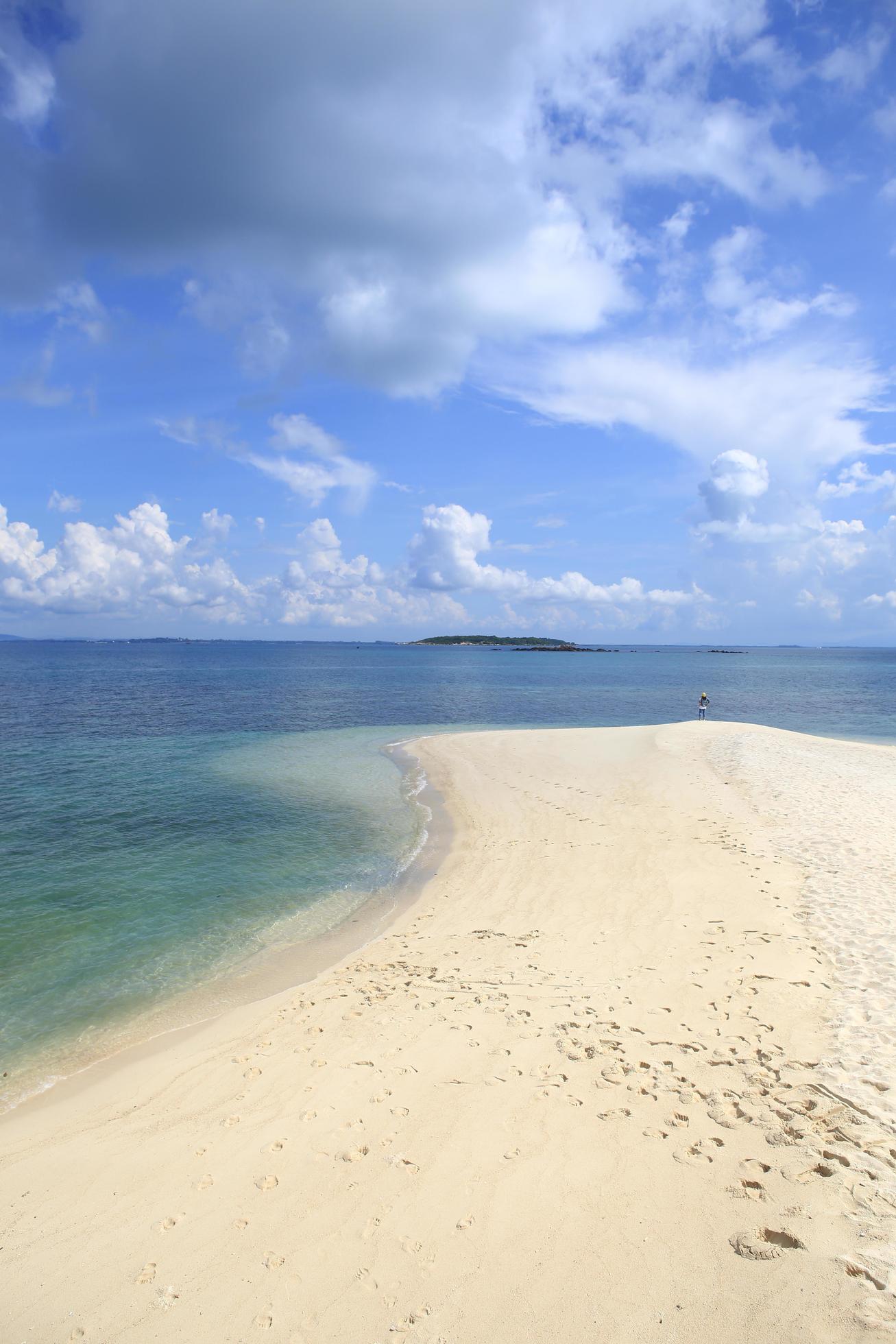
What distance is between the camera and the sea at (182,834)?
12.4 meters

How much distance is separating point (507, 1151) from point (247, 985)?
24.4 feet

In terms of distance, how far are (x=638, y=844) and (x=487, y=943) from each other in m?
7.79

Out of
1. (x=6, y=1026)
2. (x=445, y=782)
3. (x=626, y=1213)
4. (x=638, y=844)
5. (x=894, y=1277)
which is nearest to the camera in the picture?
(x=894, y=1277)

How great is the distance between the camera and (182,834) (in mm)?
21703

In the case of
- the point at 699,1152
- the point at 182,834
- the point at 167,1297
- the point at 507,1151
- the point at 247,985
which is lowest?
the point at 247,985

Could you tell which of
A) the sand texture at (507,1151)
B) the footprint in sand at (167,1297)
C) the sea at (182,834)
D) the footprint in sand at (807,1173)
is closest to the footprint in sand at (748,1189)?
the sand texture at (507,1151)

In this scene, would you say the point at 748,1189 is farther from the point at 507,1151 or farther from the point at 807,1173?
the point at 507,1151

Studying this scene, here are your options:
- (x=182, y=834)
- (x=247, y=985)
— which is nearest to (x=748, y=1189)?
(x=247, y=985)

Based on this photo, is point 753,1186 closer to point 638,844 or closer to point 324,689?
point 638,844

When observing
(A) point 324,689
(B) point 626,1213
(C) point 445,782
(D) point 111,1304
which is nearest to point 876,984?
(B) point 626,1213

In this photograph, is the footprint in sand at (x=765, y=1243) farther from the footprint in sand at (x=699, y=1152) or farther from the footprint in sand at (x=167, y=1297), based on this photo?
the footprint in sand at (x=167, y=1297)

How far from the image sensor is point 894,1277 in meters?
5.05

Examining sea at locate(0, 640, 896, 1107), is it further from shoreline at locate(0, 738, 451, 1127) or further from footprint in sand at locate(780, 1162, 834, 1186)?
footprint in sand at locate(780, 1162, 834, 1186)

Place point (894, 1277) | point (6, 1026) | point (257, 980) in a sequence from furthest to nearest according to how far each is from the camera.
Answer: point (257, 980) → point (6, 1026) → point (894, 1277)
